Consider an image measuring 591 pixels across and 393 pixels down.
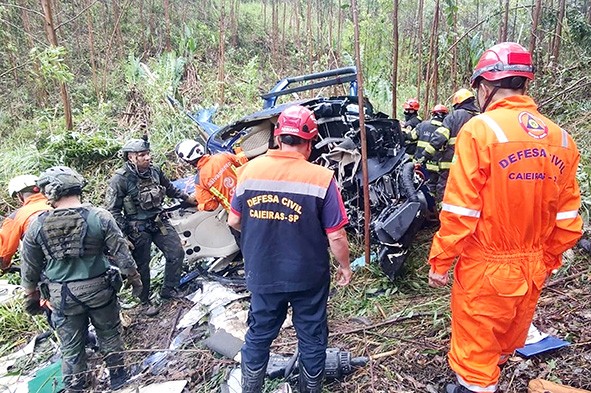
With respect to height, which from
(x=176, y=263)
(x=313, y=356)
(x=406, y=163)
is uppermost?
(x=406, y=163)

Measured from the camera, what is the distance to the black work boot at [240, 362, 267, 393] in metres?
2.50

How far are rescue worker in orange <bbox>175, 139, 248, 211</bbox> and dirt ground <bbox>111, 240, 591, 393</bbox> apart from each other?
1321 millimetres

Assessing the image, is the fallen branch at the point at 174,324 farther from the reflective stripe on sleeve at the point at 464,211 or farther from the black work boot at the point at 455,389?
the reflective stripe on sleeve at the point at 464,211

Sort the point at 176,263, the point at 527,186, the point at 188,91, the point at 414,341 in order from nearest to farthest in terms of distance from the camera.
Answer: the point at 527,186, the point at 414,341, the point at 176,263, the point at 188,91

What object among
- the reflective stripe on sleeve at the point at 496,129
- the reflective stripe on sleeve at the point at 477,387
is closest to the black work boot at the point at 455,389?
the reflective stripe on sleeve at the point at 477,387

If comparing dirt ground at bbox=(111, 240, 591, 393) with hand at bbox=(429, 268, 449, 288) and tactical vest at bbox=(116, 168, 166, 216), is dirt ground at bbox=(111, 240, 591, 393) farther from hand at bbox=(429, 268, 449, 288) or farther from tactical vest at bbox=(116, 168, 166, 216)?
tactical vest at bbox=(116, 168, 166, 216)

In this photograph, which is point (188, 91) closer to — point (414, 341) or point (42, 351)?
point (42, 351)

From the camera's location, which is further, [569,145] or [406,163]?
[406,163]

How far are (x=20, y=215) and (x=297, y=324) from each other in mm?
2520

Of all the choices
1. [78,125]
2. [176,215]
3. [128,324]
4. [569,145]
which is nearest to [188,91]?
[78,125]

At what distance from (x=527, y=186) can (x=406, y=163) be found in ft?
7.01

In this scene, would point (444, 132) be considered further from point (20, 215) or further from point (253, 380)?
point (20, 215)

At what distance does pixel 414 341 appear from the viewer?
288 centimetres

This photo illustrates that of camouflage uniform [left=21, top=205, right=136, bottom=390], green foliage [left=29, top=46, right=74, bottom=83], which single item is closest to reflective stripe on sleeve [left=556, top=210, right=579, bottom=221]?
camouflage uniform [left=21, top=205, right=136, bottom=390]
